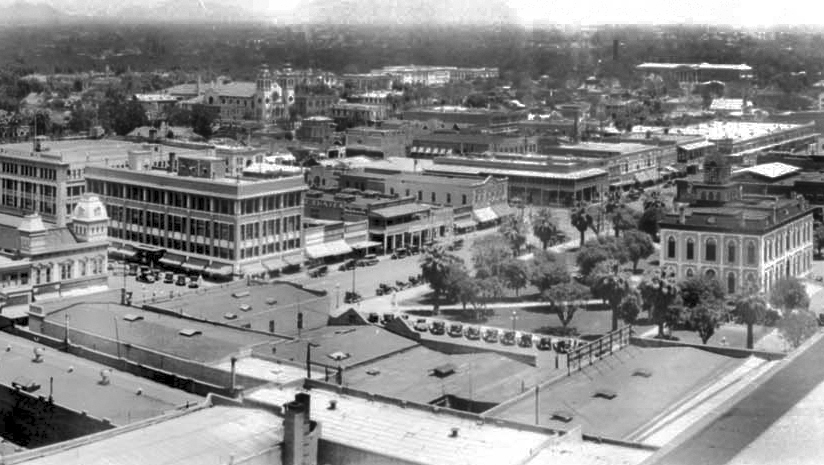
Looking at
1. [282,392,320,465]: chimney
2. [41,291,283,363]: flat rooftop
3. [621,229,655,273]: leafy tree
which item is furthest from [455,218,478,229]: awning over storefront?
[282,392,320,465]: chimney

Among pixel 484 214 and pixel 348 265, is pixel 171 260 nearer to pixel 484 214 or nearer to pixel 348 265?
pixel 348 265

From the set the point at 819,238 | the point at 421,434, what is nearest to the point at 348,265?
the point at 819,238

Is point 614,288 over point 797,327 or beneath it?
over

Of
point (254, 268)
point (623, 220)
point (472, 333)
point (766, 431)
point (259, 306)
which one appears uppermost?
point (766, 431)

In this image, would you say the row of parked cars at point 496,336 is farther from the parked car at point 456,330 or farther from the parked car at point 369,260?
the parked car at point 369,260

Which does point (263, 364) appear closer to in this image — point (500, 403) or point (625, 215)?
point (500, 403)

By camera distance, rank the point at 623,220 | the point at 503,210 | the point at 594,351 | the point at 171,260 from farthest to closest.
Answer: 1. the point at 503,210
2. the point at 623,220
3. the point at 171,260
4. the point at 594,351
